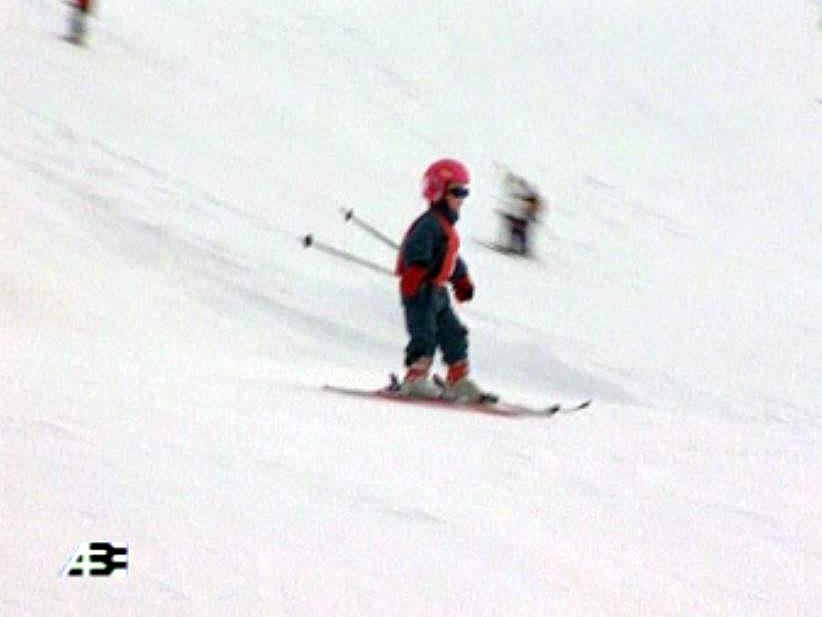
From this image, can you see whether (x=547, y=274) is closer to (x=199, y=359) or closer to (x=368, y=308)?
(x=368, y=308)

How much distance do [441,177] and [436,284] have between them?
60 cm

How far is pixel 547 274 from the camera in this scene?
1975 cm

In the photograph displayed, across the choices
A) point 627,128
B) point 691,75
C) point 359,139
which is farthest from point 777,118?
point 359,139

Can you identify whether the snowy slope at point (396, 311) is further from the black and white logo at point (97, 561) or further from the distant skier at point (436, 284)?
the distant skier at point (436, 284)

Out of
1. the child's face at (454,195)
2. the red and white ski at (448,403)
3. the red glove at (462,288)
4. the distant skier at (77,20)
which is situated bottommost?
the distant skier at (77,20)

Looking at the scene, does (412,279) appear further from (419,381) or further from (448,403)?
(448,403)

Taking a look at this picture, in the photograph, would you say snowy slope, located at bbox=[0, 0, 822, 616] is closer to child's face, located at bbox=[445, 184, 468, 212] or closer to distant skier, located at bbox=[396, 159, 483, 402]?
distant skier, located at bbox=[396, 159, 483, 402]

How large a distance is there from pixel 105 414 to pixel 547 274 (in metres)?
13.8

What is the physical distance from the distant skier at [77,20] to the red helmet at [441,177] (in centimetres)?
1480

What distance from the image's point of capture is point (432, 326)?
882 centimetres

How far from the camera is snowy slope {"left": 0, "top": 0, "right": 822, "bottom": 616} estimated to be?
502 centimetres

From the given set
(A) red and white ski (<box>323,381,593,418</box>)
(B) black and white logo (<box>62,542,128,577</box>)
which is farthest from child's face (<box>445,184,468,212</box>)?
(B) black and white logo (<box>62,542,128,577</box>)

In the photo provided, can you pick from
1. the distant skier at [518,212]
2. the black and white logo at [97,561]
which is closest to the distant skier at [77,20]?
the distant skier at [518,212]

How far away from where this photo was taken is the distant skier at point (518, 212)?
2030 centimetres
